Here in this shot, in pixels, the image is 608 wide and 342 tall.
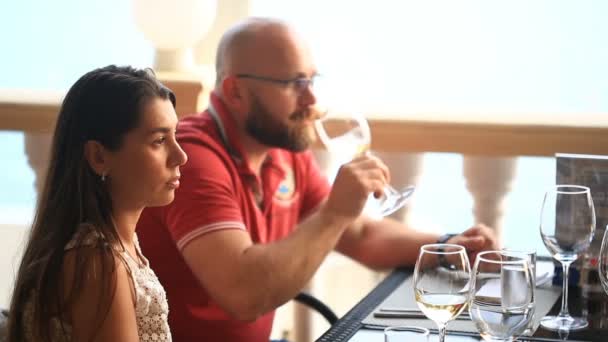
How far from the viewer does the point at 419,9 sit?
4758 mm

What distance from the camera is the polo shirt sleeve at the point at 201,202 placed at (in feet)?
6.64

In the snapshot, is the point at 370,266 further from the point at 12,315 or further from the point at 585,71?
the point at 585,71

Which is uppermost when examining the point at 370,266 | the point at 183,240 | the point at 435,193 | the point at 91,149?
the point at 91,149

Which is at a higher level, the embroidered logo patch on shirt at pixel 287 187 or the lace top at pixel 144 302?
the lace top at pixel 144 302

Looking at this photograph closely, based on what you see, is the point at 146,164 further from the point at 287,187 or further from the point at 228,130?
the point at 287,187

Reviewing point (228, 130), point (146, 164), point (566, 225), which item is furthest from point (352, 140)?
point (146, 164)

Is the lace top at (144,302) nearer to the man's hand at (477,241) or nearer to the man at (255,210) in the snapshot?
the man at (255,210)

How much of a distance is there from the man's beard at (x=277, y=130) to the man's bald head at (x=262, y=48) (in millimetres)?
73

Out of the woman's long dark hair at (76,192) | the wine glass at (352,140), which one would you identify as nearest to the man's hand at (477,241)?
the wine glass at (352,140)

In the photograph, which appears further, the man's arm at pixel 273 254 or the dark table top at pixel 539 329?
the man's arm at pixel 273 254

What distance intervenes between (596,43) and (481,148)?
242cm

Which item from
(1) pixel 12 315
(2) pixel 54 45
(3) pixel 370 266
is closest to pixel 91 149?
(1) pixel 12 315

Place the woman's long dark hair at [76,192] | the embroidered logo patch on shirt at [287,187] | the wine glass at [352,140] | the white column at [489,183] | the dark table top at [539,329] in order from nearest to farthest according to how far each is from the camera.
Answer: the woman's long dark hair at [76,192] < the dark table top at [539,329] < the wine glass at [352,140] < the embroidered logo patch on shirt at [287,187] < the white column at [489,183]

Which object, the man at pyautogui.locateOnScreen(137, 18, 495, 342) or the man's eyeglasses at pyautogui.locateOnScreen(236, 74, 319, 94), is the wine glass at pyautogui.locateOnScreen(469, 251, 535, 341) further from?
the man's eyeglasses at pyautogui.locateOnScreen(236, 74, 319, 94)
